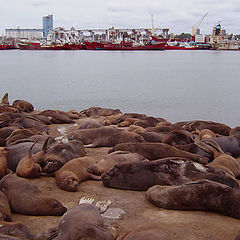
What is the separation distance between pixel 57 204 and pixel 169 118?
1184cm

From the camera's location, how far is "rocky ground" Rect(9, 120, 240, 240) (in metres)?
3.81

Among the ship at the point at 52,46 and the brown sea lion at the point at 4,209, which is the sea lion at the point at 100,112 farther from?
the ship at the point at 52,46

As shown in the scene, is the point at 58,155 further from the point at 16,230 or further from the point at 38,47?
the point at 38,47

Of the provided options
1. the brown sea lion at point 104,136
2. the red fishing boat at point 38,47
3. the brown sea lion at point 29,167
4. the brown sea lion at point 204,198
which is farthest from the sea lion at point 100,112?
the red fishing boat at point 38,47

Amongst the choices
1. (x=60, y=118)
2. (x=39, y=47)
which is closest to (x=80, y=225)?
(x=60, y=118)

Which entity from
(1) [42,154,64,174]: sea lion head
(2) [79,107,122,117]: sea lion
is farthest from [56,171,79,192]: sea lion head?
(2) [79,107,122,117]: sea lion

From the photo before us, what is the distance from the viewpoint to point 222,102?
63.9ft

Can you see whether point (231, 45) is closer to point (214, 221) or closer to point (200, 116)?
point (200, 116)

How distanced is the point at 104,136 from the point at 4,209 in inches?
153

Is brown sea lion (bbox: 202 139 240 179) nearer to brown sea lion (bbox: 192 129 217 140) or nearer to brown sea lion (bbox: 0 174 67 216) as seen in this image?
brown sea lion (bbox: 192 129 217 140)

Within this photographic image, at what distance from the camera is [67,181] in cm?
498

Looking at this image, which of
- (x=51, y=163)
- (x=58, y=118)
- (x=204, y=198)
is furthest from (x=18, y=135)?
(x=204, y=198)

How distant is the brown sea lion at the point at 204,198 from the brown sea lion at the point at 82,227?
3.69ft

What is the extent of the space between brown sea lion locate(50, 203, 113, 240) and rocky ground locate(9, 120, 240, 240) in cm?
41
